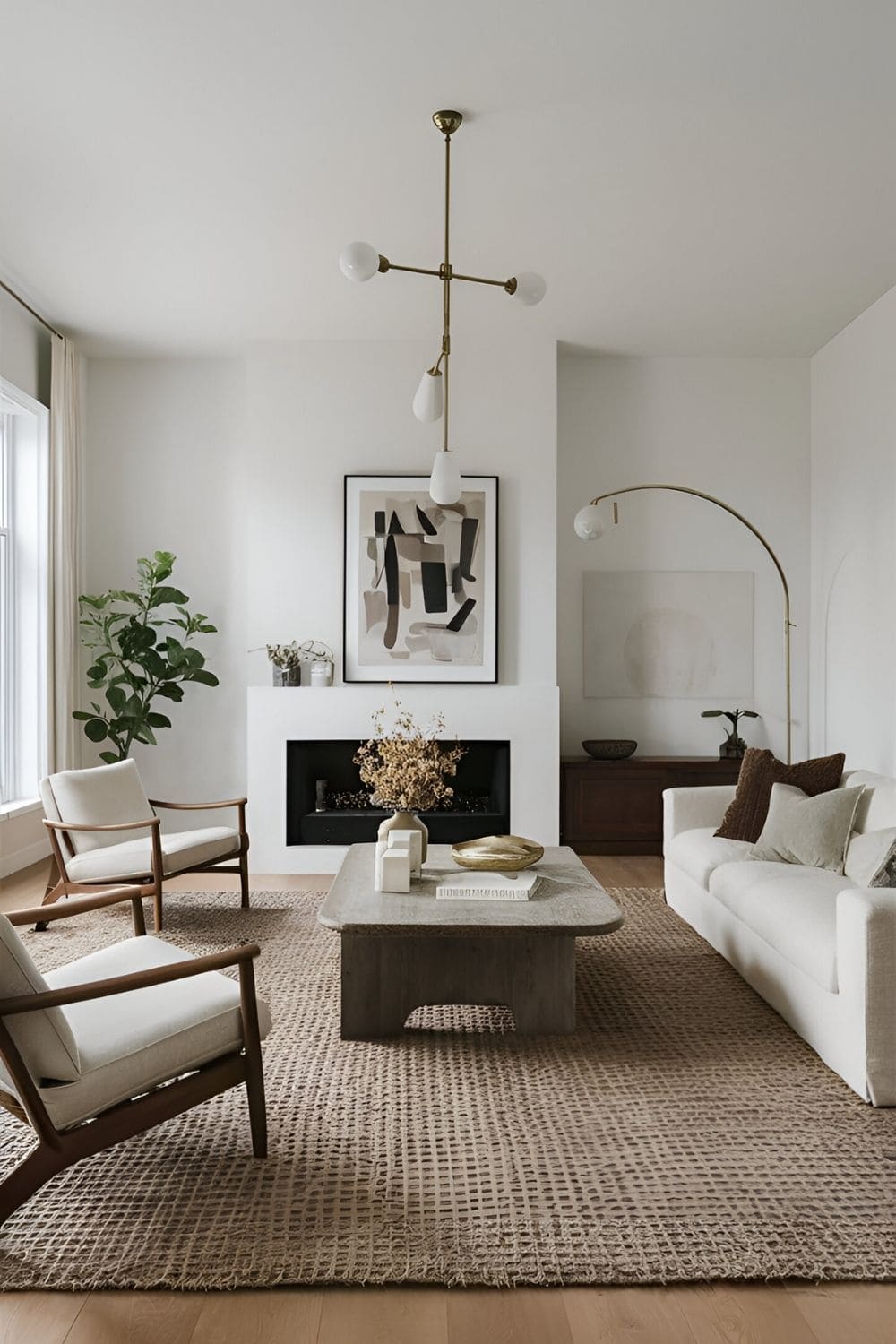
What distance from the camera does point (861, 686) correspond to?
5977 mm

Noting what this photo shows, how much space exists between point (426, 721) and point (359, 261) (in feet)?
11.0

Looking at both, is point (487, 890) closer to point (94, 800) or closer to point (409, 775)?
point (409, 775)

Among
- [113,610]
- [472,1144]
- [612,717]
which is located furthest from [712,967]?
[113,610]

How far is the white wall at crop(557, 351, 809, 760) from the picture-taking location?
6891 mm

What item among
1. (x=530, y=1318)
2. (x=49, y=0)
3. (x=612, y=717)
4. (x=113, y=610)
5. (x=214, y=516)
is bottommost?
(x=530, y=1318)

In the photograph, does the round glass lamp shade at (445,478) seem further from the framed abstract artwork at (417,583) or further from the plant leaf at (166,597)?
the plant leaf at (166,597)

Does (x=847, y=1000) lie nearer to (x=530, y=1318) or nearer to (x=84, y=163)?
(x=530, y=1318)

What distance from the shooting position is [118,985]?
2.26 metres

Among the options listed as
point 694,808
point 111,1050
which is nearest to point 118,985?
point 111,1050

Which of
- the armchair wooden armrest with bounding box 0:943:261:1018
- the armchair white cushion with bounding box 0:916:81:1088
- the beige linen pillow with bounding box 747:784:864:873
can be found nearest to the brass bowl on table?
the beige linen pillow with bounding box 747:784:864:873

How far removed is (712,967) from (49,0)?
3.98 metres

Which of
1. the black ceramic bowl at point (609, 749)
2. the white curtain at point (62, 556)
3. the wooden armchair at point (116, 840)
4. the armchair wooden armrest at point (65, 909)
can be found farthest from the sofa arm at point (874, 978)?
the white curtain at point (62, 556)

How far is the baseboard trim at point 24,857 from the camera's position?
579cm

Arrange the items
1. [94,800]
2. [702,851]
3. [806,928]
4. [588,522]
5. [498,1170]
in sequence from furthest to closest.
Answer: [588,522]
[94,800]
[702,851]
[806,928]
[498,1170]
